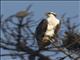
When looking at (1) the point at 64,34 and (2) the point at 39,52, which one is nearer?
(2) the point at 39,52

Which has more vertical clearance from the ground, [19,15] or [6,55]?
[19,15]

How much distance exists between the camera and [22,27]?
1671 mm

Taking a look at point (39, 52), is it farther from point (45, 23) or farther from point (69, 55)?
point (45, 23)

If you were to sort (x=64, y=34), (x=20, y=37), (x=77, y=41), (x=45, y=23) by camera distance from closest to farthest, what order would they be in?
(x=20, y=37), (x=77, y=41), (x=64, y=34), (x=45, y=23)

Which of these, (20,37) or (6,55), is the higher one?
(20,37)

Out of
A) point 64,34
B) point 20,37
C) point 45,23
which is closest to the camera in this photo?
point 20,37

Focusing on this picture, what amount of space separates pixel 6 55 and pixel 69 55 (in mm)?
421

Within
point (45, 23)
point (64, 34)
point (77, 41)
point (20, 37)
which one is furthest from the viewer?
point (45, 23)

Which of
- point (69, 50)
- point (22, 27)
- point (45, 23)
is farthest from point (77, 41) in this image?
point (45, 23)

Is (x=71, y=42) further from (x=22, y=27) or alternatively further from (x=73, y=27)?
(x=22, y=27)

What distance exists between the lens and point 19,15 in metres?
1.70

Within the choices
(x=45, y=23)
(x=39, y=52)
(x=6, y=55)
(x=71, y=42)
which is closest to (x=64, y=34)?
(x=71, y=42)

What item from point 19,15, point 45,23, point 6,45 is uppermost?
point 19,15

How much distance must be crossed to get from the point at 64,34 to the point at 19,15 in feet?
1.62
